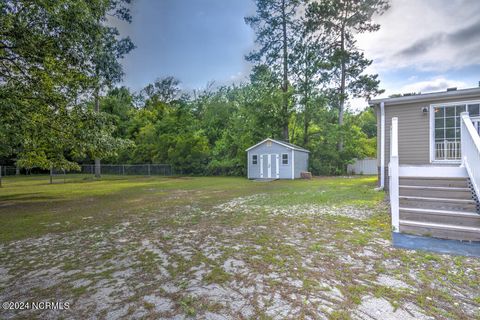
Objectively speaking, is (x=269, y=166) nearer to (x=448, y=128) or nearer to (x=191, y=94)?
(x=448, y=128)

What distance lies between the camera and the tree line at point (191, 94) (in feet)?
23.7

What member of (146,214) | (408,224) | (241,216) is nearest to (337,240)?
(408,224)

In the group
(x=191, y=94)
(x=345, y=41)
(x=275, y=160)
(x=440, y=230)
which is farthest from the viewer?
(x=191, y=94)

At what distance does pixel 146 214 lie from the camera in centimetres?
632

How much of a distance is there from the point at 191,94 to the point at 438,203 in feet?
96.8

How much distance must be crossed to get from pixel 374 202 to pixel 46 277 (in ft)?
23.4

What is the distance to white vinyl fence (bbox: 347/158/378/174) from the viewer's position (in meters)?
19.8

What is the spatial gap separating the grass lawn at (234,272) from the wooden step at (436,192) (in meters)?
0.69

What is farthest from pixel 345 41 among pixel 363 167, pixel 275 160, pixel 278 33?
pixel 275 160

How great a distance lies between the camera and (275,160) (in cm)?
1786

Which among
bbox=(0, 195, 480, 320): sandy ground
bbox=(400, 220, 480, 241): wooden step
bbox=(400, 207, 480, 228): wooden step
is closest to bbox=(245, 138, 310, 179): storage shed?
bbox=(400, 207, 480, 228): wooden step

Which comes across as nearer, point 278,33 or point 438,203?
point 438,203

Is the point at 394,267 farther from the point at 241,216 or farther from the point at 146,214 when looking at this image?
the point at 146,214

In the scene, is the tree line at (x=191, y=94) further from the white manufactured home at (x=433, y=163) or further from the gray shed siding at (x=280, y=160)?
the white manufactured home at (x=433, y=163)
